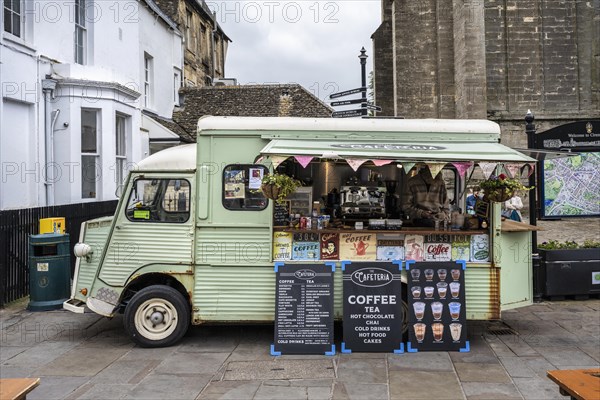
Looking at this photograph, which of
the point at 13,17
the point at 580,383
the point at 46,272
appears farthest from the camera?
the point at 13,17

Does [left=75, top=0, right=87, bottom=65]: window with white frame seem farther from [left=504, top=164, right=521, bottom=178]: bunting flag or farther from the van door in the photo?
[left=504, top=164, right=521, bottom=178]: bunting flag

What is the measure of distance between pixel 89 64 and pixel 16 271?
21.7 feet

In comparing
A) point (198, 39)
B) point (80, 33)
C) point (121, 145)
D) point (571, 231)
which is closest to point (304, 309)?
point (121, 145)

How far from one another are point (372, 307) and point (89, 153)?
9.32 meters

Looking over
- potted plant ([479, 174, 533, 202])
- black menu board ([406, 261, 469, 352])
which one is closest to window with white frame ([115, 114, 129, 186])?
black menu board ([406, 261, 469, 352])

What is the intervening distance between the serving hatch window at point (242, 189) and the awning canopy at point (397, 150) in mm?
515

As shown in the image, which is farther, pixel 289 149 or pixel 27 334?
pixel 27 334

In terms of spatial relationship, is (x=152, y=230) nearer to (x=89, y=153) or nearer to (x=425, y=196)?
(x=425, y=196)

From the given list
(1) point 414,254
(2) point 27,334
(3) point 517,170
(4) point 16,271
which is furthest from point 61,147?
(3) point 517,170

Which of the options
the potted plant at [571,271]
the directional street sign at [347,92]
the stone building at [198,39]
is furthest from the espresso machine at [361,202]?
the stone building at [198,39]

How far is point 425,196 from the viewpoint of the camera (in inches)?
298

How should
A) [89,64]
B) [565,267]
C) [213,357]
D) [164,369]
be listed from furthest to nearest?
[89,64], [565,267], [213,357], [164,369]

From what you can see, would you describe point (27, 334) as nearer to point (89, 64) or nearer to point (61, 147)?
point (61, 147)

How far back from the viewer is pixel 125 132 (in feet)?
49.0
